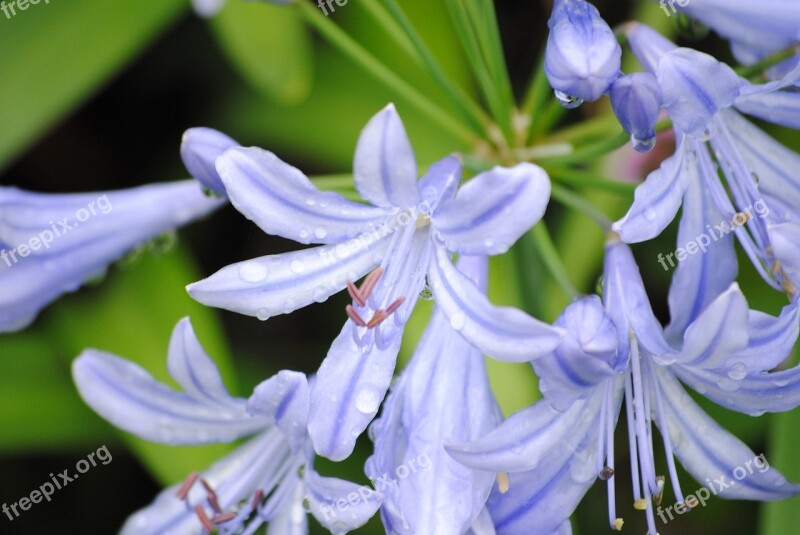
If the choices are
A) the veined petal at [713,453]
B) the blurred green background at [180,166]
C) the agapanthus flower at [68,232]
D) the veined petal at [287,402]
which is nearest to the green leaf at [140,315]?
the blurred green background at [180,166]

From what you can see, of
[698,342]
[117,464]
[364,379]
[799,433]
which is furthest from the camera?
[117,464]

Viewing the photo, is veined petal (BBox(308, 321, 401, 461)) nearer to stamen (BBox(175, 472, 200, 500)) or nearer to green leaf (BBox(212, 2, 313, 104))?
stamen (BBox(175, 472, 200, 500))

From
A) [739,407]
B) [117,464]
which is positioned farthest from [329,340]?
[739,407]

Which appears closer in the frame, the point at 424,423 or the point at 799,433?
the point at 424,423

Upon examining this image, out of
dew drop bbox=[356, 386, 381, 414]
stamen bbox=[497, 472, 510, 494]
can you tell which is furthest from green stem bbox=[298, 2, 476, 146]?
stamen bbox=[497, 472, 510, 494]

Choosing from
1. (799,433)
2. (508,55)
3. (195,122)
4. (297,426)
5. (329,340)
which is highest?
(195,122)

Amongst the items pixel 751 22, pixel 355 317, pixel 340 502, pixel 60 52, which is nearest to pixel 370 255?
pixel 355 317

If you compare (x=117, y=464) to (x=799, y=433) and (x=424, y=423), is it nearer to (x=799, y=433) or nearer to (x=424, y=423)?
(x=424, y=423)

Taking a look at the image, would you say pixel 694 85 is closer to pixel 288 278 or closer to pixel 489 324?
pixel 489 324
